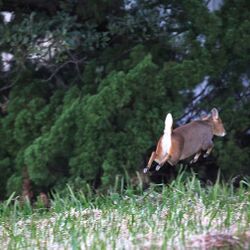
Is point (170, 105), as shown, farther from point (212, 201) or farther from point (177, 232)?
point (177, 232)

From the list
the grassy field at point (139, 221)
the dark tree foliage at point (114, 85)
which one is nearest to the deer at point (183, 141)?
the grassy field at point (139, 221)

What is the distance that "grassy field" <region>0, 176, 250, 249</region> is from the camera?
5.18 metres

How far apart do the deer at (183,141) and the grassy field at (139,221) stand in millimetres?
436

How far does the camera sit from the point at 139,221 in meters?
5.70

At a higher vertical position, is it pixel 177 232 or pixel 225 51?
pixel 225 51

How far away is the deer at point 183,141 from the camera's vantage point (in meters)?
5.07

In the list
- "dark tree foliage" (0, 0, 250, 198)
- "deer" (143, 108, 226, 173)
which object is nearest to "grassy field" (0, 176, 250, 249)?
"deer" (143, 108, 226, 173)

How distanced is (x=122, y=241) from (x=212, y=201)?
1.05m

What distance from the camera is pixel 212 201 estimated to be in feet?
19.9

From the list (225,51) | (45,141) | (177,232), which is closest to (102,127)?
(45,141)

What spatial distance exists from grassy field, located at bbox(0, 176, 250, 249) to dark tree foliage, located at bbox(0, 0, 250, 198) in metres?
1.38

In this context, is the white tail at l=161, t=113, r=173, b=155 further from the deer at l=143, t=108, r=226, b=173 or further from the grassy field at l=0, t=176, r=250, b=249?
the grassy field at l=0, t=176, r=250, b=249

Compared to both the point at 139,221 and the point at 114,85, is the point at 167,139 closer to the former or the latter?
the point at 139,221

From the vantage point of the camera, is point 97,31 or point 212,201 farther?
point 97,31
